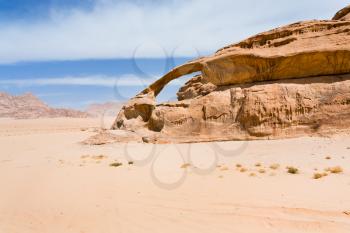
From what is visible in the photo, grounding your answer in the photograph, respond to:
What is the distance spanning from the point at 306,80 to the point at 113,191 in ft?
36.5

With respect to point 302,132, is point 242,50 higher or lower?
higher

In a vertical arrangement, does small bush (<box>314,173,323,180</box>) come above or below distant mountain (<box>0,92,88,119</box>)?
below

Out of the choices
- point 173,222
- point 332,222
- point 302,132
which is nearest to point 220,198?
point 173,222

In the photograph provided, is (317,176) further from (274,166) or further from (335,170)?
(274,166)

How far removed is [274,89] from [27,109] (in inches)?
A: 4341

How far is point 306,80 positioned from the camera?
14.9 metres

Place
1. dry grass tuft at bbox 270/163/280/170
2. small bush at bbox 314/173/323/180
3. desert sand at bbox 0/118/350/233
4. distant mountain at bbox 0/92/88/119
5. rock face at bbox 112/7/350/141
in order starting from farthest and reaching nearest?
distant mountain at bbox 0/92/88/119 < rock face at bbox 112/7/350/141 < dry grass tuft at bbox 270/163/280/170 < small bush at bbox 314/173/323/180 < desert sand at bbox 0/118/350/233

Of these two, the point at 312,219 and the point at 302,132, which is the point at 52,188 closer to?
the point at 312,219

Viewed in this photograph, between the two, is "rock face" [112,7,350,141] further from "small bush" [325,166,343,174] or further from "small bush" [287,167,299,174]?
"small bush" [287,167,299,174]

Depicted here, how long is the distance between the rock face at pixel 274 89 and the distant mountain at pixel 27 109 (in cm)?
9352

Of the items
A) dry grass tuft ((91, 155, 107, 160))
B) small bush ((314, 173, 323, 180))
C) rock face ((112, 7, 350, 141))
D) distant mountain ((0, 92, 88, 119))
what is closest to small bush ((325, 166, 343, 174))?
small bush ((314, 173, 323, 180))

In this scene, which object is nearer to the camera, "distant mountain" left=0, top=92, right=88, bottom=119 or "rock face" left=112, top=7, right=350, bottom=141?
"rock face" left=112, top=7, right=350, bottom=141

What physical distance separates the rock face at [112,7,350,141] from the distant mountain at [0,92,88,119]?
307 ft

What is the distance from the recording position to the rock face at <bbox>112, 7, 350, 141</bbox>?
13.9 m
